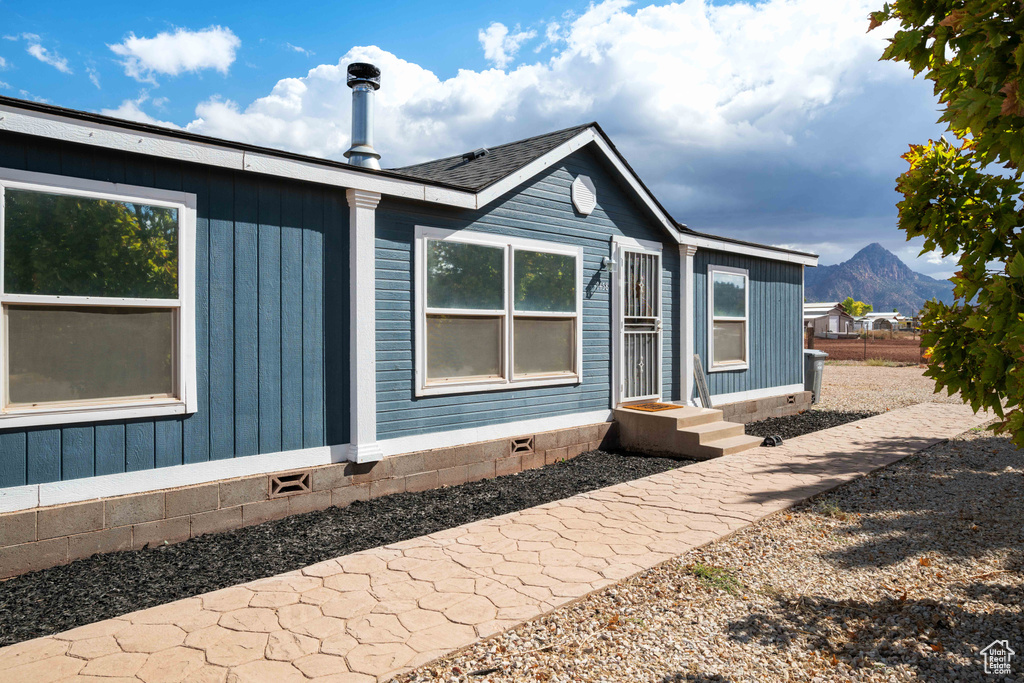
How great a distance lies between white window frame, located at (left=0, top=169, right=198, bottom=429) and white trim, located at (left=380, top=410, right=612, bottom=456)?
194 centimetres

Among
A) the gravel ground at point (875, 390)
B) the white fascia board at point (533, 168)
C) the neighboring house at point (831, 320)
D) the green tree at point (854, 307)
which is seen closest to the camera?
the white fascia board at point (533, 168)

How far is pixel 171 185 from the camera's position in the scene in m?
4.75

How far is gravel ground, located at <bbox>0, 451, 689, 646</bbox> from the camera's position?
3641 millimetres

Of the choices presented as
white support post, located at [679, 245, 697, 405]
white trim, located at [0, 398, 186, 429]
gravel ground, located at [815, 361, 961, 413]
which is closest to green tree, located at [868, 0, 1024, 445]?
white trim, located at [0, 398, 186, 429]

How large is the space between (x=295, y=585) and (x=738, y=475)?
4726mm

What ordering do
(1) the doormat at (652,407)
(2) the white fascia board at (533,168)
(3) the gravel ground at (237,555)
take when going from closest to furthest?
(3) the gravel ground at (237,555) → (2) the white fascia board at (533,168) → (1) the doormat at (652,407)

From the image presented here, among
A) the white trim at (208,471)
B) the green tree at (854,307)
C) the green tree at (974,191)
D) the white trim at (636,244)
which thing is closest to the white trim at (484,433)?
the white trim at (208,471)

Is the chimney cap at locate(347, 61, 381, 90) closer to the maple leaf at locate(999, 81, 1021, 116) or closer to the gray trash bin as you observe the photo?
the maple leaf at locate(999, 81, 1021, 116)

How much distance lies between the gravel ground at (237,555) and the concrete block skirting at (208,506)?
0.09m

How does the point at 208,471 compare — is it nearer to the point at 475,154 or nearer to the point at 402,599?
the point at 402,599

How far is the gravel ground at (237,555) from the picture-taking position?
364 centimetres

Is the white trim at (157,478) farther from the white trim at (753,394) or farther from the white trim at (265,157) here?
the white trim at (753,394)

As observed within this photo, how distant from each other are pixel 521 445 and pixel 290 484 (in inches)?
110

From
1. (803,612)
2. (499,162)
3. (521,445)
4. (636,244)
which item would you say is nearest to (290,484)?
(521,445)
